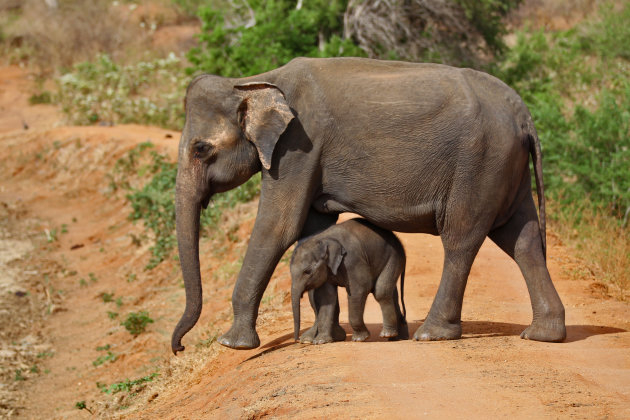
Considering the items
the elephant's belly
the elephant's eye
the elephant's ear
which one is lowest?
the elephant's belly

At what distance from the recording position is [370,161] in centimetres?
641

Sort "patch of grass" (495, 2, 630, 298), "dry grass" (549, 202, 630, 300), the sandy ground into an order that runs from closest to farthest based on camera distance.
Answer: the sandy ground → "dry grass" (549, 202, 630, 300) → "patch of grass" (495, 2, 630, 298)

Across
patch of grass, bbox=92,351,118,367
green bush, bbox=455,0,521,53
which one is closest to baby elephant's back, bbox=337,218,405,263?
patch of grass, bbox=92,351,118,367

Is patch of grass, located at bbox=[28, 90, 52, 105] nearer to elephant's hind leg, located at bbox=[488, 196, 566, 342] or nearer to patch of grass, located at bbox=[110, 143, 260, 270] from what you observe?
patch of grass, located at bbox=[110, 143, 260, 270]

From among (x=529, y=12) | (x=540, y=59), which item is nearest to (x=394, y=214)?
(x=540, y=59)

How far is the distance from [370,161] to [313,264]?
Result: 0.89 m

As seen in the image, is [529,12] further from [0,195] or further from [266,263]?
[266,263]

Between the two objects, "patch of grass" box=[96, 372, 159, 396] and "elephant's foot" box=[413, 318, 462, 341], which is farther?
"patch of grass" box=[96, 372, 159, 396]

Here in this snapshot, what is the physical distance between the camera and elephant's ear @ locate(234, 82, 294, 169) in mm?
6301

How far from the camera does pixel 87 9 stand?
30.5 meters

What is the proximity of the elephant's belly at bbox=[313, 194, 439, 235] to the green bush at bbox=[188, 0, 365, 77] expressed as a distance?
1008 cm

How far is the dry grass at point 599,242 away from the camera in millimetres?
9539

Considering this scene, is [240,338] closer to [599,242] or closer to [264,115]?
[264,115]

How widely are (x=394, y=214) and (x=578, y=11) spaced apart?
2578 centimetres
